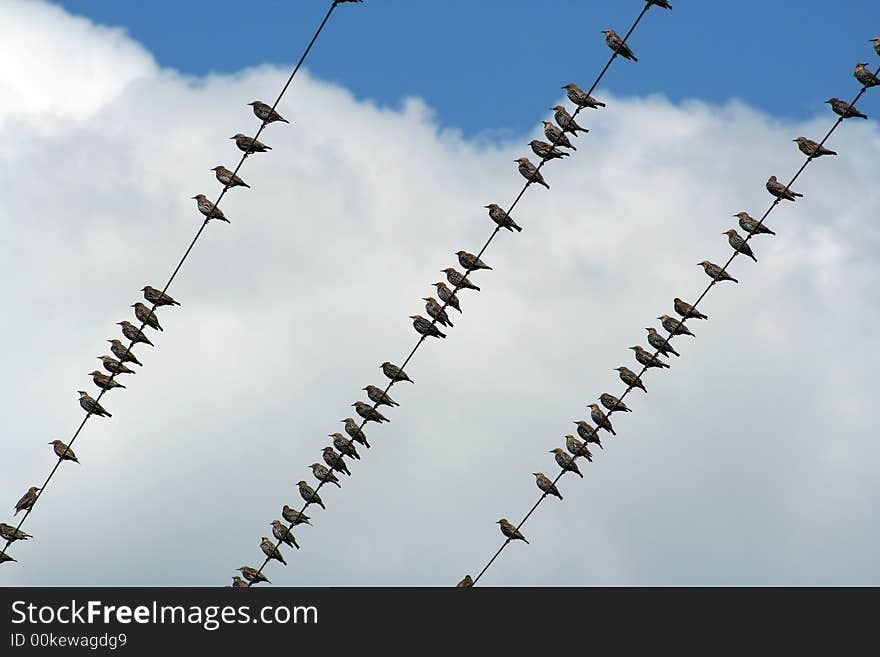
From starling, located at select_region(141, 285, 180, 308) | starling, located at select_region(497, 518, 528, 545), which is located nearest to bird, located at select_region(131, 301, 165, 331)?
starling, located at select_region(141, 285, 180, 308)

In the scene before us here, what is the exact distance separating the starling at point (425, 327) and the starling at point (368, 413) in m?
2.19

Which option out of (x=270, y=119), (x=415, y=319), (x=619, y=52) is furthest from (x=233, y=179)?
(x=619, y=52)

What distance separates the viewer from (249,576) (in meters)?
46.4

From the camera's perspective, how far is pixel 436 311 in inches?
1773

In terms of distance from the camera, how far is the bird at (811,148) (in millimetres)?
40312

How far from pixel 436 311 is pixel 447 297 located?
7.18 feet

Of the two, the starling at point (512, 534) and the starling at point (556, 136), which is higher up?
the starling at point (556, 136)

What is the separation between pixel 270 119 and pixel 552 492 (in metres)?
11.5

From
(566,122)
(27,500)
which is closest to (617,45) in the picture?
(566,122)

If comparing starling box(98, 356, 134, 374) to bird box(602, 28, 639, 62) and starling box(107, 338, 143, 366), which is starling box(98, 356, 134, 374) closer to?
starling box(107, 338, 143, 366)

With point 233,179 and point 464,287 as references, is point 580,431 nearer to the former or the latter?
point 464,287

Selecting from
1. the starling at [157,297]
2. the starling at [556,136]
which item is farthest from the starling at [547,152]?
the starling at [157,297]

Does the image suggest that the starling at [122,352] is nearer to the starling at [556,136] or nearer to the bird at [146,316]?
the bird at [146,316]

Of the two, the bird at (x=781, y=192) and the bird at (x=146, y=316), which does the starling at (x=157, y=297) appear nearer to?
the bird at (x=146, y=316)
